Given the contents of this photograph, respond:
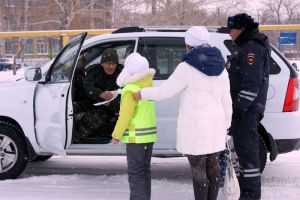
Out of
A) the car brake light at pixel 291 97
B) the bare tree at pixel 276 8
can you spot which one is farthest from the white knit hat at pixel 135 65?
the bare tree at pixel 276 8

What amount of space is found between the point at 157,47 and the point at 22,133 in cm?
190

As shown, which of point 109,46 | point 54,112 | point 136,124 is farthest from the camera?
point 109,46

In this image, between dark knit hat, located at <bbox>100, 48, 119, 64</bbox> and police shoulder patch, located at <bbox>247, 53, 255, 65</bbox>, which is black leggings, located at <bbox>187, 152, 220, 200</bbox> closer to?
police shoulder patch, located at <bbox>247, 53, 255, 65</bbox>

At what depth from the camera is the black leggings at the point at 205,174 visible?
4.30 m

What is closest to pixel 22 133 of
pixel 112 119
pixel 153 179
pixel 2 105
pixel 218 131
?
pixel 2 105

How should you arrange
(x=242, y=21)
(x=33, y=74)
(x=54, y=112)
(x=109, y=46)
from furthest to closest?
1. (x=109, y=46)
2. (x=33, y=74)
3. (x=54, y=112)
4. (x=242, y=21)

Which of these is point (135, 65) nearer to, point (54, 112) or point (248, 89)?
point (248, 89)

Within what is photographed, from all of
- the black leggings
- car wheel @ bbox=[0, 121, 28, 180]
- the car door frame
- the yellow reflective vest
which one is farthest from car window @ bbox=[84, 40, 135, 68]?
the black leggings

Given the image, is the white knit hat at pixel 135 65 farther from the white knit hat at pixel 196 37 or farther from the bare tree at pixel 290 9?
the bare tree at pixel 290 9

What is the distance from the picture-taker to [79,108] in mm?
6219

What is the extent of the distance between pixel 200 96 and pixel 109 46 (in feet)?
8.16

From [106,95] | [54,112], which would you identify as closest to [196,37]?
[106,95]

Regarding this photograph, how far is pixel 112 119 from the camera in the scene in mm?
6258

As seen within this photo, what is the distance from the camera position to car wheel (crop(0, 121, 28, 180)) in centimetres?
593
